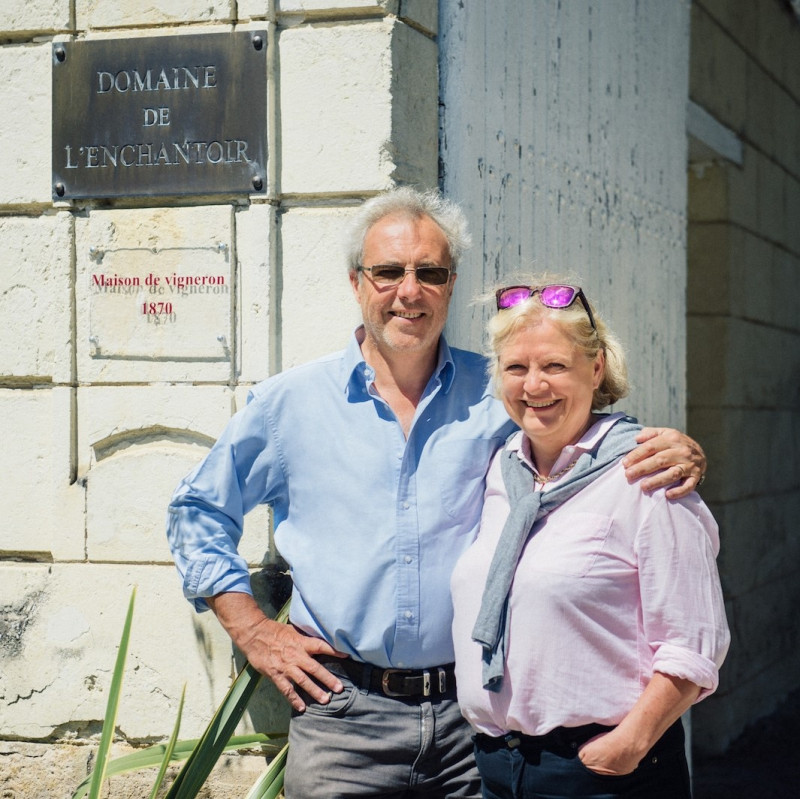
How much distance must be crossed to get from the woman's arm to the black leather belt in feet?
1.53

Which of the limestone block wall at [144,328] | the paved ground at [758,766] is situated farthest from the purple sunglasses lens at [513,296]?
the paved ground at [758,766]

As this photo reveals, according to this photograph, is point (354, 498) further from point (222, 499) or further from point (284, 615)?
point (284, 615)

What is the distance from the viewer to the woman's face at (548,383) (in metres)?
2.40

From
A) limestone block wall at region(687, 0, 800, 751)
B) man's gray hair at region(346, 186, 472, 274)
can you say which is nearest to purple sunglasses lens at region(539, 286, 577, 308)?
man's gray hair at region(346, 186, 472, 274)

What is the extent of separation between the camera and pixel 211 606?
109 inches

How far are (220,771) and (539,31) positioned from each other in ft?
8.23

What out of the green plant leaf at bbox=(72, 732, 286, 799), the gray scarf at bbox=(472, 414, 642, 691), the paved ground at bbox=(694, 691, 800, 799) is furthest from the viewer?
the paved ground at bbox=(694, 691, 800, 799)

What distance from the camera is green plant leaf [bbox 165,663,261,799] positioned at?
278cm

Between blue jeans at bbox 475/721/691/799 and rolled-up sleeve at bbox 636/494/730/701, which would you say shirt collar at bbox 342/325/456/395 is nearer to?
rolled-up sleeve at bbox 636/494/730/701

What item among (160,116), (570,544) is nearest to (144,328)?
(160,116)

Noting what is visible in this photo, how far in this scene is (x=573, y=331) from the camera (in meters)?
2.40

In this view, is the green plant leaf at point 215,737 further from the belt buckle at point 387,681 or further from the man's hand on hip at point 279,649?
the belt buckle at point 387,681

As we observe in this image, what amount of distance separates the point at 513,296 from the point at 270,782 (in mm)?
1337

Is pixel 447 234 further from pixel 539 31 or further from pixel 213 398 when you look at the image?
pixel 539 31
